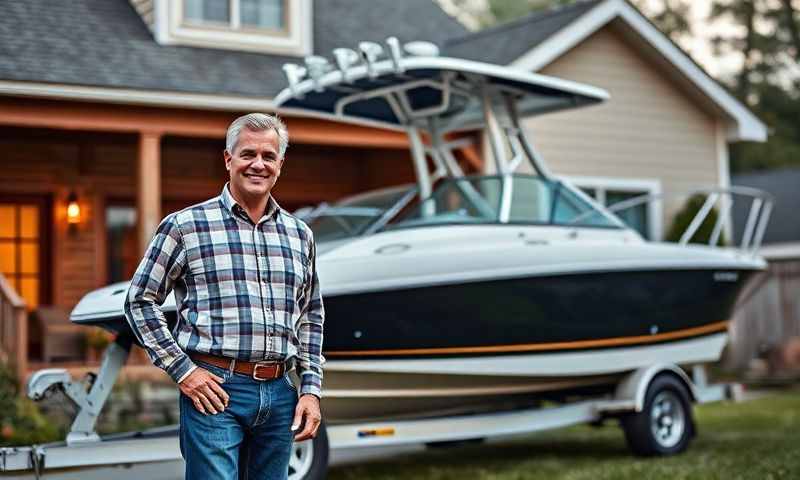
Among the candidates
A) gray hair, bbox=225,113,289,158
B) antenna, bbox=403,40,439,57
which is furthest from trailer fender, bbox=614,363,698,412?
gray hair, bbox=225,113,289,158

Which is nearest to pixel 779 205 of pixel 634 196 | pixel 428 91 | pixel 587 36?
pixel 634 196

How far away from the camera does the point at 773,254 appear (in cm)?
2169

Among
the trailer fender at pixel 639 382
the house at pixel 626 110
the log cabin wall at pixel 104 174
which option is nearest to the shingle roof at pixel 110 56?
the log cabin wall at pixel 104 174

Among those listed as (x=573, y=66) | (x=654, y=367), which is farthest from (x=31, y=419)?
(x=573, y=66)

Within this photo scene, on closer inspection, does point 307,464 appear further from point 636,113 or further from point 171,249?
point 636,113

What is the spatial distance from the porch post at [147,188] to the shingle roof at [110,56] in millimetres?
563

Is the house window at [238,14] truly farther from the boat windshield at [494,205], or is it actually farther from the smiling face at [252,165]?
the smiling face at [252,165]

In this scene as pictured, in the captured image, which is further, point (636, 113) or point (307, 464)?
point (636, 113)

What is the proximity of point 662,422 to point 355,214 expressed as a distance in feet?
9.52

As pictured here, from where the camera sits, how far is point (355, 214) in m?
9.25

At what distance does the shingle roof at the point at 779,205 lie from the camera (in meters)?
23.1

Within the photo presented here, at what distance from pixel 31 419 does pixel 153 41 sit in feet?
15.1

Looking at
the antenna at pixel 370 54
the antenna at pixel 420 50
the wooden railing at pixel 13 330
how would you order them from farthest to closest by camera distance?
the wooden railing at pixel 13 330
the antenna at pixel 420 50
the antenna at pixel 370 54

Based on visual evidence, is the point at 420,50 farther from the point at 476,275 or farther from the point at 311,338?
the point at 311,338
